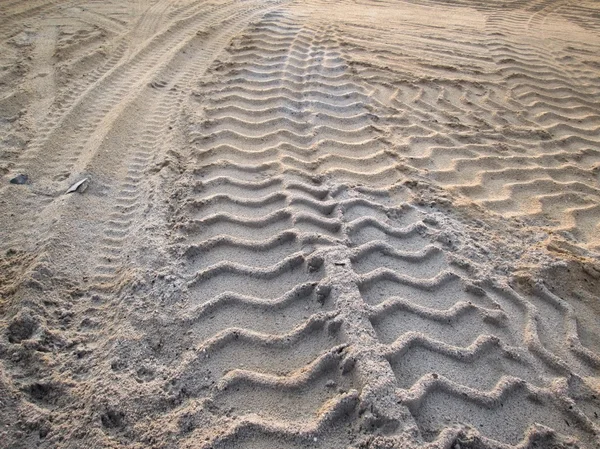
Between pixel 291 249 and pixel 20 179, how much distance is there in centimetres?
200

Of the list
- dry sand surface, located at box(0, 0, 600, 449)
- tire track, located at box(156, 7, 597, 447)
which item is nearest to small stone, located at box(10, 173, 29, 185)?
dry sand surface, located at box(0, 0, 600, 449)

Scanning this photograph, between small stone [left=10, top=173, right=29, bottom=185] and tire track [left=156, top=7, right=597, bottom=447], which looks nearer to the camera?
tire track [left=156, top=7, right=597, bottom=447]

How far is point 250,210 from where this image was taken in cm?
279

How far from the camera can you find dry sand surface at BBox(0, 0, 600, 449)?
1760mm

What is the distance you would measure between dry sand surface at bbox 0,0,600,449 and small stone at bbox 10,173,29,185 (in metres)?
0.01

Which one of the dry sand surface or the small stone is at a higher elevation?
the small stone

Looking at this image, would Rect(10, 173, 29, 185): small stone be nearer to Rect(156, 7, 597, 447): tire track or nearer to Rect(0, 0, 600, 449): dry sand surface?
Rect(0, 0, 600, 449): dry sand surface

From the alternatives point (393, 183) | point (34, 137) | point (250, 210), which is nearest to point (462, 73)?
point (393, 183)

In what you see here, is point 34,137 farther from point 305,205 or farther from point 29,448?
point 29,448

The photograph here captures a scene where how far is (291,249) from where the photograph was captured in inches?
97.8

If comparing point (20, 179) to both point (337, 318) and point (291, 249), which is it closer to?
point (291, 249)

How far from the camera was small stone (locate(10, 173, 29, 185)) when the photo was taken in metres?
2.88

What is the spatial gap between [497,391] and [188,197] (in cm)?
214

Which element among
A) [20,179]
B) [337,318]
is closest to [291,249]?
[337,318]
